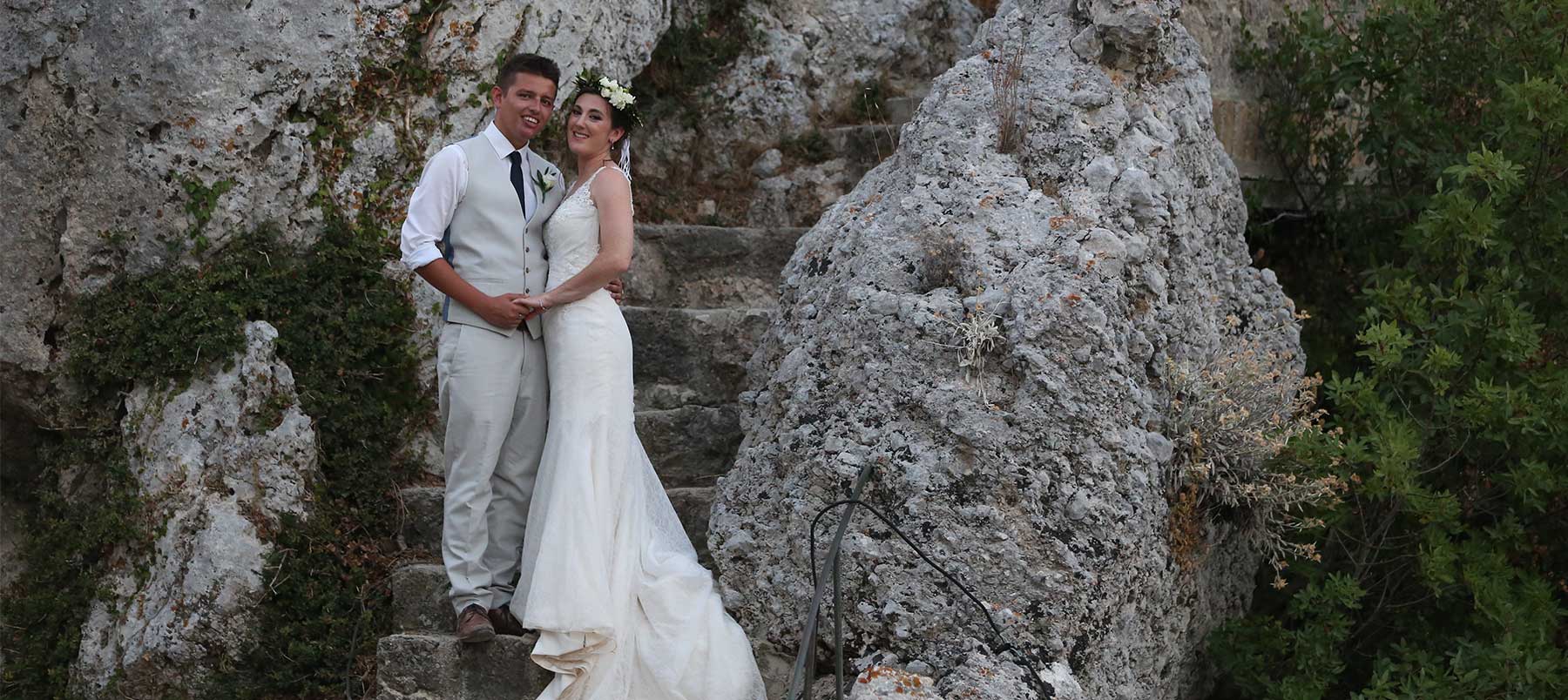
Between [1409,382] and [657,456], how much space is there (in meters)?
2.81

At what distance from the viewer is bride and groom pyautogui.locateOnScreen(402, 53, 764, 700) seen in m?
4.23

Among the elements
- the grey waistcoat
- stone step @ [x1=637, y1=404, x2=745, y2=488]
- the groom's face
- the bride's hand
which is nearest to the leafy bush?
stone step @ [x1=637, y1=404, x2=745, y2=488]

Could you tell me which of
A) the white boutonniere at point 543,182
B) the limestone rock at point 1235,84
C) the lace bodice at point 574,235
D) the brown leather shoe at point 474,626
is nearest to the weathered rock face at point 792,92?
the limestone rock at point 1235,84

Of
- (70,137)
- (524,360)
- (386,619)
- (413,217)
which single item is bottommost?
(386,619)

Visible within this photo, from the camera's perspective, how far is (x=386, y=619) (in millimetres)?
5215

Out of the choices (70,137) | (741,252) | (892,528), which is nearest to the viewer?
(892,528)

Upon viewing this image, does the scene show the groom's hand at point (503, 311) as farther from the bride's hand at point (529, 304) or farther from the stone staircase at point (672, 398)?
the stone staircase at point (672, 398)

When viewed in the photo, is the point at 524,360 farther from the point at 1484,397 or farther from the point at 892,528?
the point at 1484,397

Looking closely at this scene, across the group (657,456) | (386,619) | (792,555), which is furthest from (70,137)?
(792,555)

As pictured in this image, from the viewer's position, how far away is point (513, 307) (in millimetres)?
4418

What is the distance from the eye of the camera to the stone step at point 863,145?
6.89 metres

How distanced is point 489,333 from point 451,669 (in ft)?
3.52

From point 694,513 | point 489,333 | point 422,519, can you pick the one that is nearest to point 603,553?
point 489,333

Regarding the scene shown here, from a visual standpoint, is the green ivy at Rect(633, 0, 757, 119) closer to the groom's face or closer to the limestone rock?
the limestone rock
